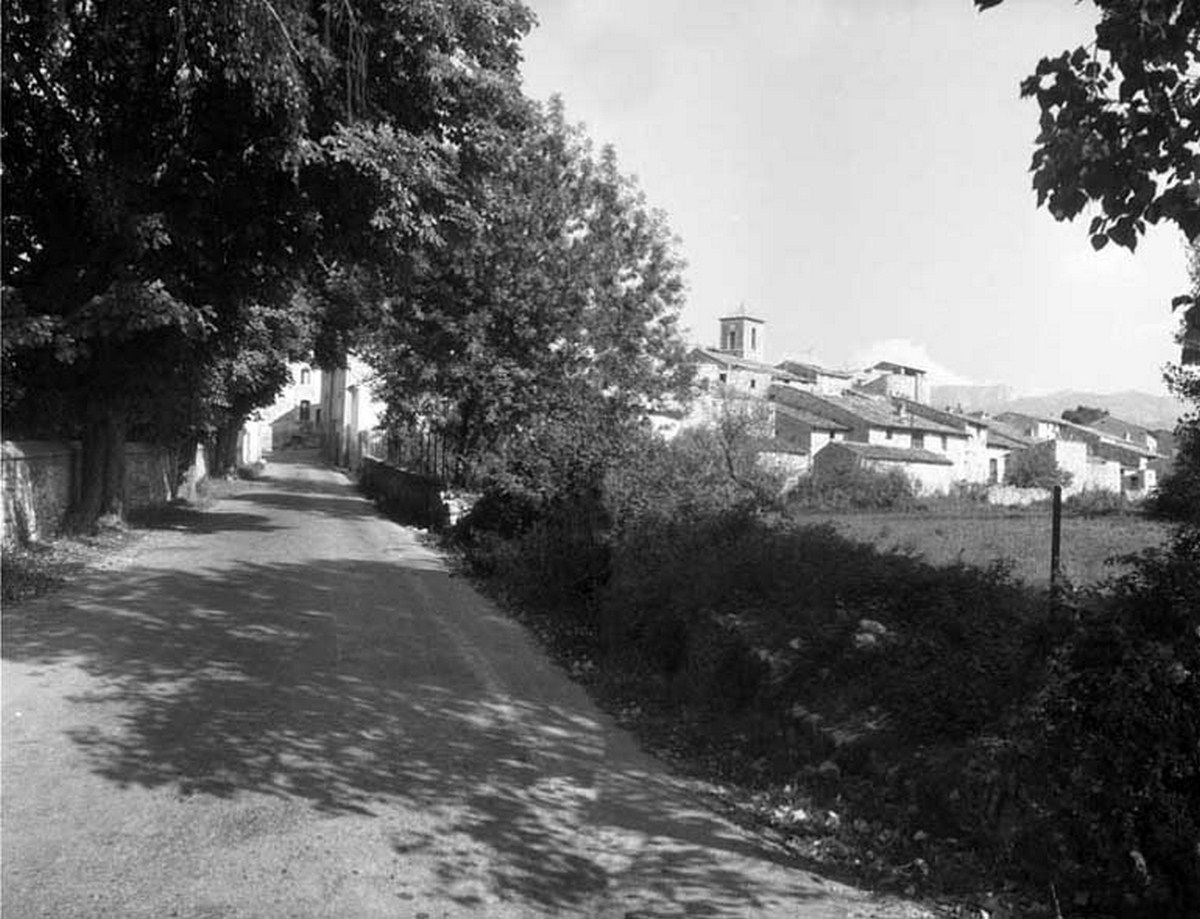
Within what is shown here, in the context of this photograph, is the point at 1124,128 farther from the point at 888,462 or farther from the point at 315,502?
the point at 888,462

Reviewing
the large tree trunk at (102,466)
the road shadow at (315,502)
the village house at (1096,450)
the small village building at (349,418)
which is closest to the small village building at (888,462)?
the village house at (1096,450)

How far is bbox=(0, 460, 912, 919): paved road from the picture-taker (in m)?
4.21

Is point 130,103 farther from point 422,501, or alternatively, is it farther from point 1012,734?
point 1012,734

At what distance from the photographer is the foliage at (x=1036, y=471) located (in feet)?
206

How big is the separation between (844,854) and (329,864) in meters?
2.27

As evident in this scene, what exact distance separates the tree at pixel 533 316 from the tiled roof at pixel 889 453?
27.1 meters

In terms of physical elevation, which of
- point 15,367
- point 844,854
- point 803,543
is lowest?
point 844,854

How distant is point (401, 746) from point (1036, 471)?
64.5 meters

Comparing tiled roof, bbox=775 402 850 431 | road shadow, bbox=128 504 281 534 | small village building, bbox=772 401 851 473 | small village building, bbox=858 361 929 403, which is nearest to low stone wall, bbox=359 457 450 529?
road shadow, bbox=128 504 281 534

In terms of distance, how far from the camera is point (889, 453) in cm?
5472

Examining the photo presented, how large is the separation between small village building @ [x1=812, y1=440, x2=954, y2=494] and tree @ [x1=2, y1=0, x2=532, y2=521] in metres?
28.5

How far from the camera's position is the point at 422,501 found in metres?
24.0

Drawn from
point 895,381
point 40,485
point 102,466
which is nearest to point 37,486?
point 40,485

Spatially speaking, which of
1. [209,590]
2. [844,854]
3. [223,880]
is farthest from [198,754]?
[209,590]
